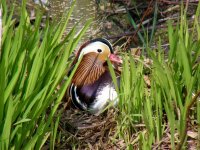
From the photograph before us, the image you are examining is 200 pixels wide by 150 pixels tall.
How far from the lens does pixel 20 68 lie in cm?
187

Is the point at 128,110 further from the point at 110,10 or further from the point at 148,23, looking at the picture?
the point at 110,10

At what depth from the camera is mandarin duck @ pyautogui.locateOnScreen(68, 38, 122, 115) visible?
2.43 meters

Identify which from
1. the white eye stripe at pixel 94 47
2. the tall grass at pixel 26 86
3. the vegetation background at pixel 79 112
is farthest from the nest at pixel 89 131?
the white eye stripe at pixel 94 47

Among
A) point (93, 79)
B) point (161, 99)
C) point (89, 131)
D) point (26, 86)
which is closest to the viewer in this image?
point (26, 86)

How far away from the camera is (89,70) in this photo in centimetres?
254

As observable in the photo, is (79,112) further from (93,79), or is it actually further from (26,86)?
(26,86)

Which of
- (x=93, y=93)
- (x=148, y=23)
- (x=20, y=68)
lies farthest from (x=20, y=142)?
(x=148, y=23)

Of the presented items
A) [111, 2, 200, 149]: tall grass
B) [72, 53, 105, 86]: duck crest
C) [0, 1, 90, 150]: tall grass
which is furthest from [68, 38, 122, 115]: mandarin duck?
[0, 1, 90, 150]: tall grass

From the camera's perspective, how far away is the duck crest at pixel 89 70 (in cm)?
253

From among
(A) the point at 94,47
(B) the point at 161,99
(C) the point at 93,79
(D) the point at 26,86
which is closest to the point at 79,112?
(C) the point at 93,79

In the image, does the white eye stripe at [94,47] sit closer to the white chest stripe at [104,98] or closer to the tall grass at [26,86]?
the white chest stripe at [104,98]

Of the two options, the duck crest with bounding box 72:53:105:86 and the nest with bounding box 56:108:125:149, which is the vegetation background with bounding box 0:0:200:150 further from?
the duck crest with bounding box 72:53:105:86

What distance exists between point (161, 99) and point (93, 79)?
453mm

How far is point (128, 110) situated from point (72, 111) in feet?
1.43
